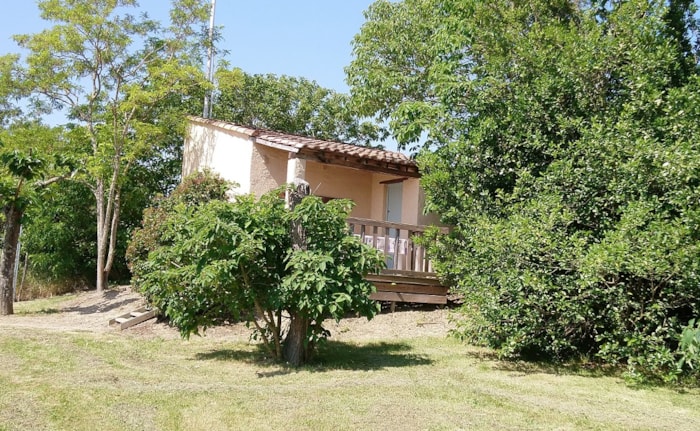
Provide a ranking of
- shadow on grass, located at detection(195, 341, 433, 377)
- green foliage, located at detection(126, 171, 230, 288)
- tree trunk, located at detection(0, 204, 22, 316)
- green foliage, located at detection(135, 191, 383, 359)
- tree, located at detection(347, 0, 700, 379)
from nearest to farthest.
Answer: green foliage, located at detection(135, 191, 383, 359), tree, located at detection(347, 0, 700, 379), shadow on grass, located at detection(195, 341, 433, 377), green foliage, located at detection(126, 171, 230, 288), tree trunk, located at detection(0, 204, 22, 316)

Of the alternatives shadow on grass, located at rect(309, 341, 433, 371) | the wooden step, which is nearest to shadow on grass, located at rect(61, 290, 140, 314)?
the wooden step

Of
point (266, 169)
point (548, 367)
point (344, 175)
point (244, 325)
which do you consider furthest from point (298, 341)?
point (344, 175)

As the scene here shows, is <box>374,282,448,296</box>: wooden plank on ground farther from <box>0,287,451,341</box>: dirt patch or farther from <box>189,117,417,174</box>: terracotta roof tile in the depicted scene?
<box>189,117,417,174</box>: terracotta roof tile

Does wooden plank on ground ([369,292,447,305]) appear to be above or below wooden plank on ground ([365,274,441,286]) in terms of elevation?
below

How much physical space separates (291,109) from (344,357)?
16389mm

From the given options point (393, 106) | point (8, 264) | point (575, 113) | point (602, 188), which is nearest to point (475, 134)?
point (575, 113)

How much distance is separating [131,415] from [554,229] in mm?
5672

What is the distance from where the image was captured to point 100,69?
1532 cm

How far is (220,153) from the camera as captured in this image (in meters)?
14.8

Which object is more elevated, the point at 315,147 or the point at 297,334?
the point at 315,147

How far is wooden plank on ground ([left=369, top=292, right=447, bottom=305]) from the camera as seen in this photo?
1104cm

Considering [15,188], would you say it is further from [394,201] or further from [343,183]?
[394,201]

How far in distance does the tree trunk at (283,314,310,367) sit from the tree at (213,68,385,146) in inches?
595

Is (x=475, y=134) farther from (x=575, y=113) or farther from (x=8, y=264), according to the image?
(x=8, y=264)
